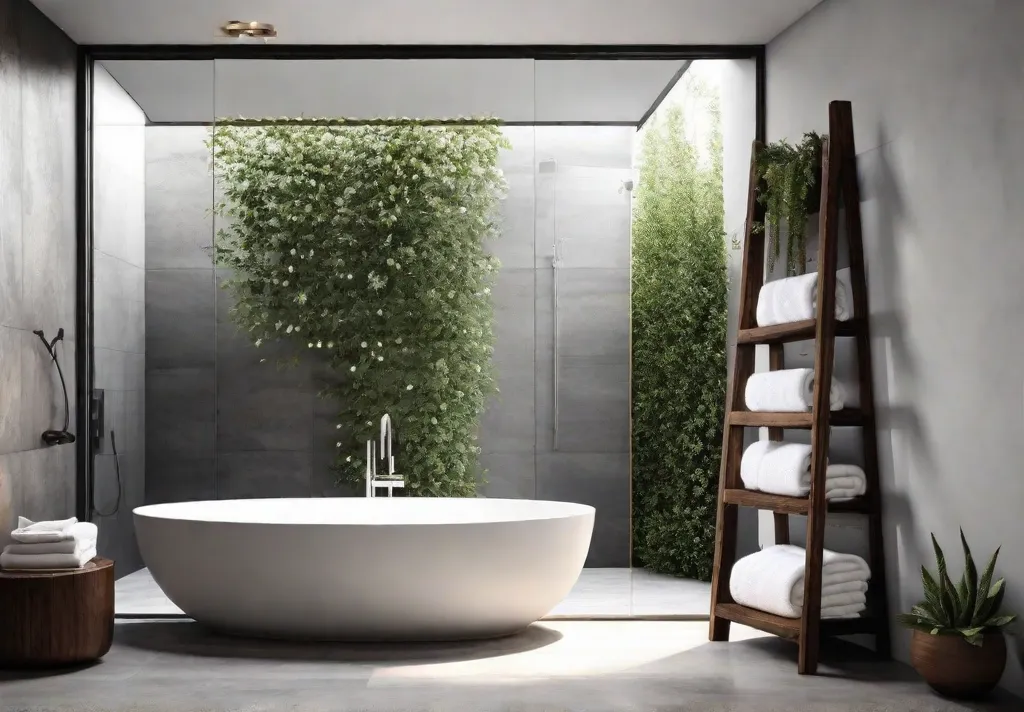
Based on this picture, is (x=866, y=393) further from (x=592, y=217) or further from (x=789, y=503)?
(x=592, y=217)

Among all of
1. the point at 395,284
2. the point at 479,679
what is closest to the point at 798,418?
the point at 479,679

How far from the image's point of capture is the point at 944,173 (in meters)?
3.65

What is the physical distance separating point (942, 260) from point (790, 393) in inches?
27.9

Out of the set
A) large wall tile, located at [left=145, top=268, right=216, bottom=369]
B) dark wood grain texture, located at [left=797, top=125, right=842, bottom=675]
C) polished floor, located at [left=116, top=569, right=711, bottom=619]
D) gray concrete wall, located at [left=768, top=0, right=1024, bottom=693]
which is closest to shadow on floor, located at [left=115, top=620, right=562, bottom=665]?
polished floor, located at [left=116, top=569, right=711, bottom=619]

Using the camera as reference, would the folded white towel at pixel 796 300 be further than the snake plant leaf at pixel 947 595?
Yes

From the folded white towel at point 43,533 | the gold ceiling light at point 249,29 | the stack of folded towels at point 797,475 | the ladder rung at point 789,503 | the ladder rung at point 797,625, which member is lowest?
the ladder rung at point 797,625

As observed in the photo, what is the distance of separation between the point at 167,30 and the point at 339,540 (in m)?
2.45

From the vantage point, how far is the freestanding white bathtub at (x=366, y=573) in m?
3.87

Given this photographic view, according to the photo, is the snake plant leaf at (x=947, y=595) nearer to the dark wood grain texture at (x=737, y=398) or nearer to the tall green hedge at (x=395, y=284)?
the dark wood grain texture at (x=737, y=398)

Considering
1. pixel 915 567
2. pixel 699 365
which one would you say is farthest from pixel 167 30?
pixel 915 567

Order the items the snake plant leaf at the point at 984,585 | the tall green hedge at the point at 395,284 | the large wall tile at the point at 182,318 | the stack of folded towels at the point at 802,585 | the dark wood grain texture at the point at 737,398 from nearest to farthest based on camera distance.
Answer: the snake plant leaf at the point at 984,585 < the stack of folded towels at the point at 802,585 < the dark wood grain texture at the point at 737,398 < the tall green hedge at the point at 395,284 < the large wall tile at the point at 182,318

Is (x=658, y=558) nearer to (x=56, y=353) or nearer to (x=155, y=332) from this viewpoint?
(x=155, y=332)

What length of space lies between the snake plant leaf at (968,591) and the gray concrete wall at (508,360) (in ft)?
5.39

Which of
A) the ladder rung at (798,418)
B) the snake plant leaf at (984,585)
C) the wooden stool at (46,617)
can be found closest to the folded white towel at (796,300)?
the ladder rung at (798,418)
